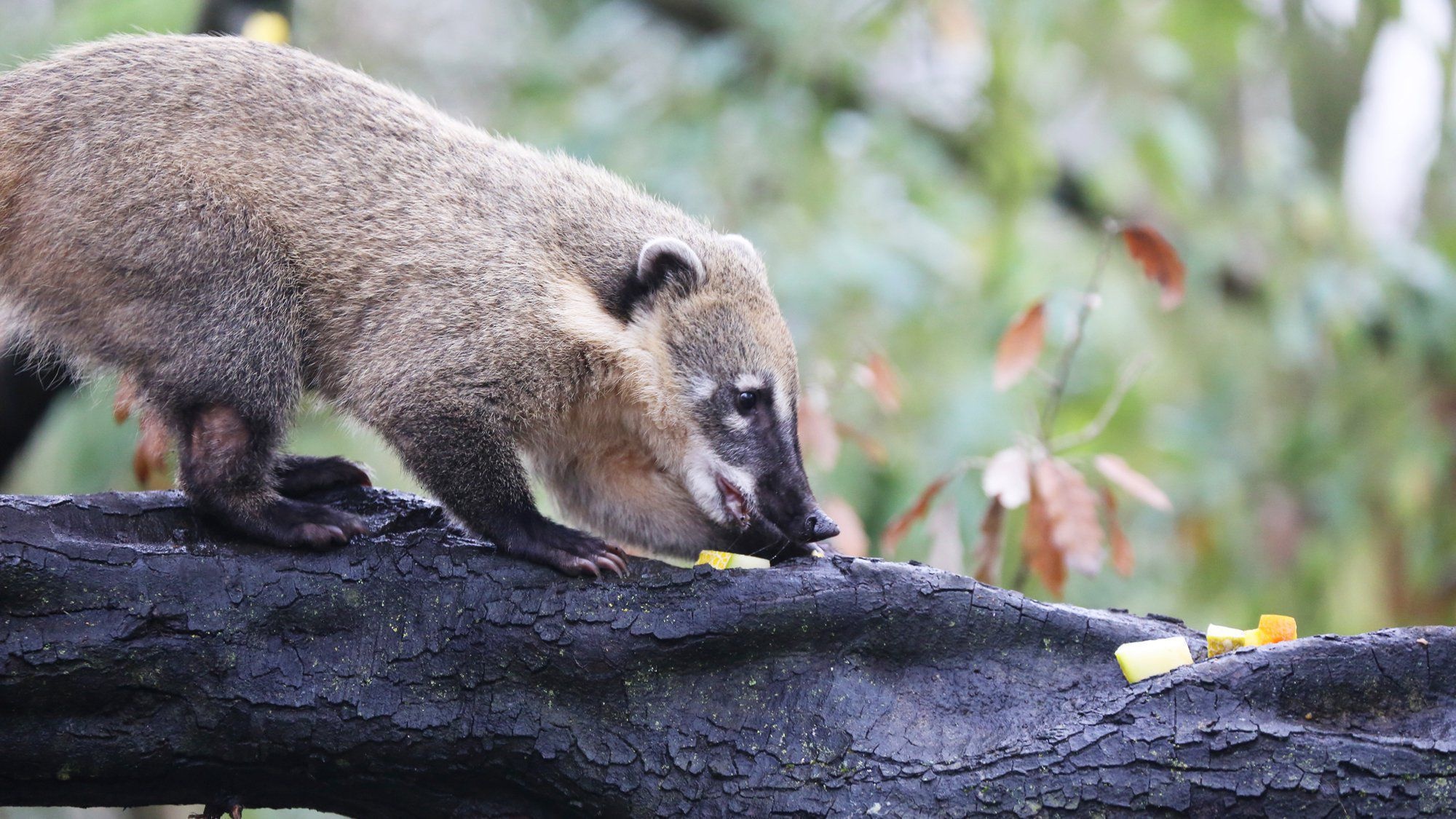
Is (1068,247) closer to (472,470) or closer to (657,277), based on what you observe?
(657,277)

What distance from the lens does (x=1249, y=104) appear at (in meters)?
12.2

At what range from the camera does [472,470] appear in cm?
418

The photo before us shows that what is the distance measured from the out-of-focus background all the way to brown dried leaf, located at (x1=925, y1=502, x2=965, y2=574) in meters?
1.36

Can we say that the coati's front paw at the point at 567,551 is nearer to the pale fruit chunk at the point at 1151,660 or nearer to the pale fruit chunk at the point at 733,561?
the pale fruit chunk at the point at 733,561

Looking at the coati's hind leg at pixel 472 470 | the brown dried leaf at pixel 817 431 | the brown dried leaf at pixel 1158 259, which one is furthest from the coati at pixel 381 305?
the brown dried leaf at pixel 1158 259

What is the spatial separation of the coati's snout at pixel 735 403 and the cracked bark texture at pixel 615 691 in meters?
0.73

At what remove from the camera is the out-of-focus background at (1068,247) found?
25.3 feet

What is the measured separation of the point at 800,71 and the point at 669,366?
184 inches

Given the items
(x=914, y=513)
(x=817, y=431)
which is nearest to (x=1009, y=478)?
(x=914, y=513)

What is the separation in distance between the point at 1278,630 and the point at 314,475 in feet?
11.2

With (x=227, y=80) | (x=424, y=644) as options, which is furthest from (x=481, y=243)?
(x=424, y=644)

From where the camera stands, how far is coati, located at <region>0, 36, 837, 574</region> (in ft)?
13.3

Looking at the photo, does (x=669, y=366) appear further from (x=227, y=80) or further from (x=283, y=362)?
(x=227, y=80)

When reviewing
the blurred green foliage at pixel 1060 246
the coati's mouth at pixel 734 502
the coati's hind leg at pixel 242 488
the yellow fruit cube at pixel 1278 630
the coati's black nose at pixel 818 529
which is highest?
the blurred green foliage at pixel 1060 246
